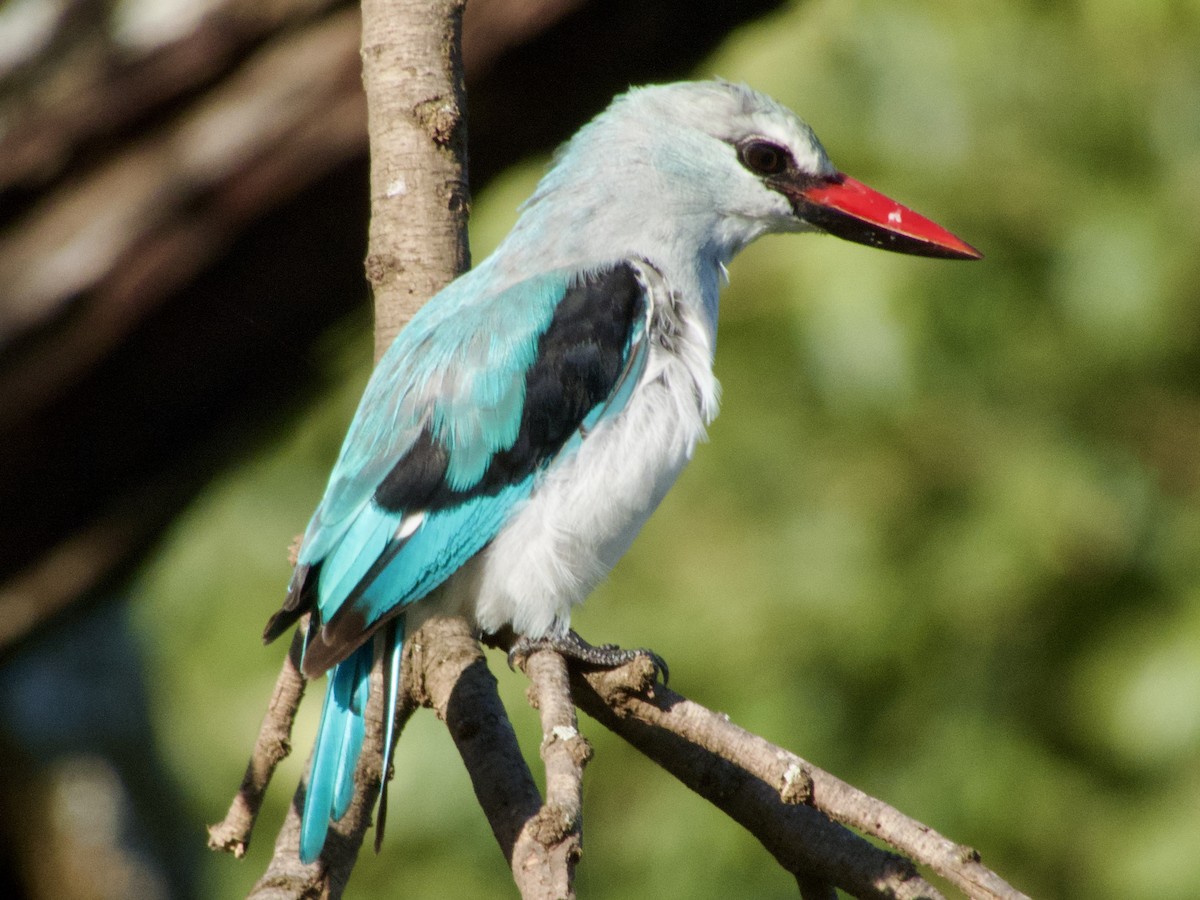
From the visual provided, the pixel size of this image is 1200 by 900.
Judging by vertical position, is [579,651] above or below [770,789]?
above

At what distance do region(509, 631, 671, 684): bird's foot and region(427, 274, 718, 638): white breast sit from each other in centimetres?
4

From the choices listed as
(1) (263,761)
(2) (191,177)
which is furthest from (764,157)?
(1) (263,761)

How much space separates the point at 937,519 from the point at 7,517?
2313 millimetres

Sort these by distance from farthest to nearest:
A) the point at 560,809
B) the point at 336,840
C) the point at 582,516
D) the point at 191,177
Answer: the point at 191,177 < the point at 582,516 < the point at 336,840 < the point at 560,809

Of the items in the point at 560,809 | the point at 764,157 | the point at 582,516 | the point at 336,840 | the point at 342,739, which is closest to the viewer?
the point at 560,809

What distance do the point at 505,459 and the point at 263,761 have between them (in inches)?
25.4

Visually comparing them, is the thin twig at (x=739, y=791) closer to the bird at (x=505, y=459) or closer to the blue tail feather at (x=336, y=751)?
the bird at (x=505, y=459)

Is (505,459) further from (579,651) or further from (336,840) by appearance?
(336,840)

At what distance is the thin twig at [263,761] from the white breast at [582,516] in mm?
303

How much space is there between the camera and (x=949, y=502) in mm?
3352

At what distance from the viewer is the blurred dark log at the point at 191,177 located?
3.35m

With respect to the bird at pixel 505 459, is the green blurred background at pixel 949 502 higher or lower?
higher

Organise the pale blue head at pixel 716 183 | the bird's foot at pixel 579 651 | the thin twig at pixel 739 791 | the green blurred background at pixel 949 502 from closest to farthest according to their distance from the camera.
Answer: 1. the thin twig at pixel 739 791
2. the bird's foot at pixel 579 651
3. the pale blue head at pixel 716 183
4. the green blurred background at pixel 949 502

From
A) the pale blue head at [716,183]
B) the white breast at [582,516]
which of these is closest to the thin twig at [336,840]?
the white breast at [582,516]
